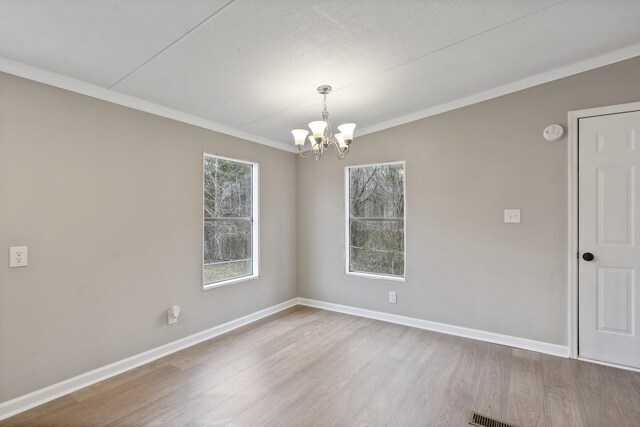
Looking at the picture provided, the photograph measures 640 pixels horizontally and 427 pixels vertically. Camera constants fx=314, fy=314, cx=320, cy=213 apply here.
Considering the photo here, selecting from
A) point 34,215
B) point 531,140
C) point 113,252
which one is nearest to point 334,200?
point 531,140

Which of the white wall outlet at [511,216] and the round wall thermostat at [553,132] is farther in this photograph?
the white wall outlet at [511,216]

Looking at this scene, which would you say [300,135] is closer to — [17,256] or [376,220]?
[376,220]

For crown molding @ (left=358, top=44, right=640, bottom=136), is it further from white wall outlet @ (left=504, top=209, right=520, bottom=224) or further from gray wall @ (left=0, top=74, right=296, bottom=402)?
gray wall @ (left=0, top=74, right=296, bottom=402)

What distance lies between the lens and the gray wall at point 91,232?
2109 millimetres

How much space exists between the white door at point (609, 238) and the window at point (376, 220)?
170 centimetres

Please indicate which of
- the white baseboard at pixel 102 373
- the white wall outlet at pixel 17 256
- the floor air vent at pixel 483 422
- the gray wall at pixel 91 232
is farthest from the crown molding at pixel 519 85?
the white wall outlet at pixel 17 256

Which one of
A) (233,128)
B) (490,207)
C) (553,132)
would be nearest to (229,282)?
(233,128)

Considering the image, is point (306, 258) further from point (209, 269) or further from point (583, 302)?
point (583, 302)

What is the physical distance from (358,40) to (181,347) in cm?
310

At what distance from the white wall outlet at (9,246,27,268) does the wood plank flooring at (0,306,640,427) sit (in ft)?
3.25

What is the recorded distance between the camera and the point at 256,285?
3941mm

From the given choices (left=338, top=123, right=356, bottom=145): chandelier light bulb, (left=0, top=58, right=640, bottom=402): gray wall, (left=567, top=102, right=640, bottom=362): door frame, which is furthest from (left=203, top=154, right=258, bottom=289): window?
(left=567, top=102, right=640, bottom=362): door frame

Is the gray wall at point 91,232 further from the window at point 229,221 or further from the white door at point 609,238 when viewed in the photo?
the white door at point 609,238

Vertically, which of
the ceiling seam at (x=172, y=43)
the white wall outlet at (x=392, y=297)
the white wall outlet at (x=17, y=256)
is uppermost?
the ceiling seam at (x=172, y=43)
